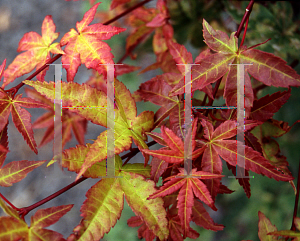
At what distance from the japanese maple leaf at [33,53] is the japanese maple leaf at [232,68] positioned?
1.02 feet

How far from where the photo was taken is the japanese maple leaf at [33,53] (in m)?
0.55

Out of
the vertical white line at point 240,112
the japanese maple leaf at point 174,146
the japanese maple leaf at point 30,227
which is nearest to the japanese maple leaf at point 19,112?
the japanese maple leaf at point 30,227

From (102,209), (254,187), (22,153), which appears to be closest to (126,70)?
(102,209)

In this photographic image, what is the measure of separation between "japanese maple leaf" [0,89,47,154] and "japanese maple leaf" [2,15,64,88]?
0.08 meters

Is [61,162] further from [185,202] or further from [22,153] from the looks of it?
[22,153]

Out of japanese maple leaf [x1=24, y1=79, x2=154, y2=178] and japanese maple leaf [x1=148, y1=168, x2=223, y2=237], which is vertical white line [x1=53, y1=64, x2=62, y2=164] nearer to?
japanese maple leaf [x1=24, y1=79, x2=154, y2=178]

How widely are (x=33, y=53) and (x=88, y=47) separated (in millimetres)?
157

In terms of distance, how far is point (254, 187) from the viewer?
1.01 metres

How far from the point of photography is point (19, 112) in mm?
479

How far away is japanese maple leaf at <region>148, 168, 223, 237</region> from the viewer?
0.42 m

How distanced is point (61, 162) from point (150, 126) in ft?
0.59

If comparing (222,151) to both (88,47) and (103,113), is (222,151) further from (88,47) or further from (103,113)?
(88,47)

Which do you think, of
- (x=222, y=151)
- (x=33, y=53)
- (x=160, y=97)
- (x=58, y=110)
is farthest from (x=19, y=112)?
(x=222, y=151)

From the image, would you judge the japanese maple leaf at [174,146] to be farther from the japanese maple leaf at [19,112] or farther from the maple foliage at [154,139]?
the japanese maple leaf at [19,112]
